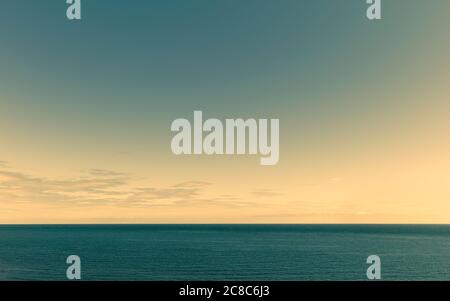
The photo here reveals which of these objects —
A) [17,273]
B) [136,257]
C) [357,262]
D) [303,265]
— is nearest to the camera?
[17,273]

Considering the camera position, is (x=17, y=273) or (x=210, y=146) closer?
(x=210, y=146)

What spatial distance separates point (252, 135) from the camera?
17.7 metres
